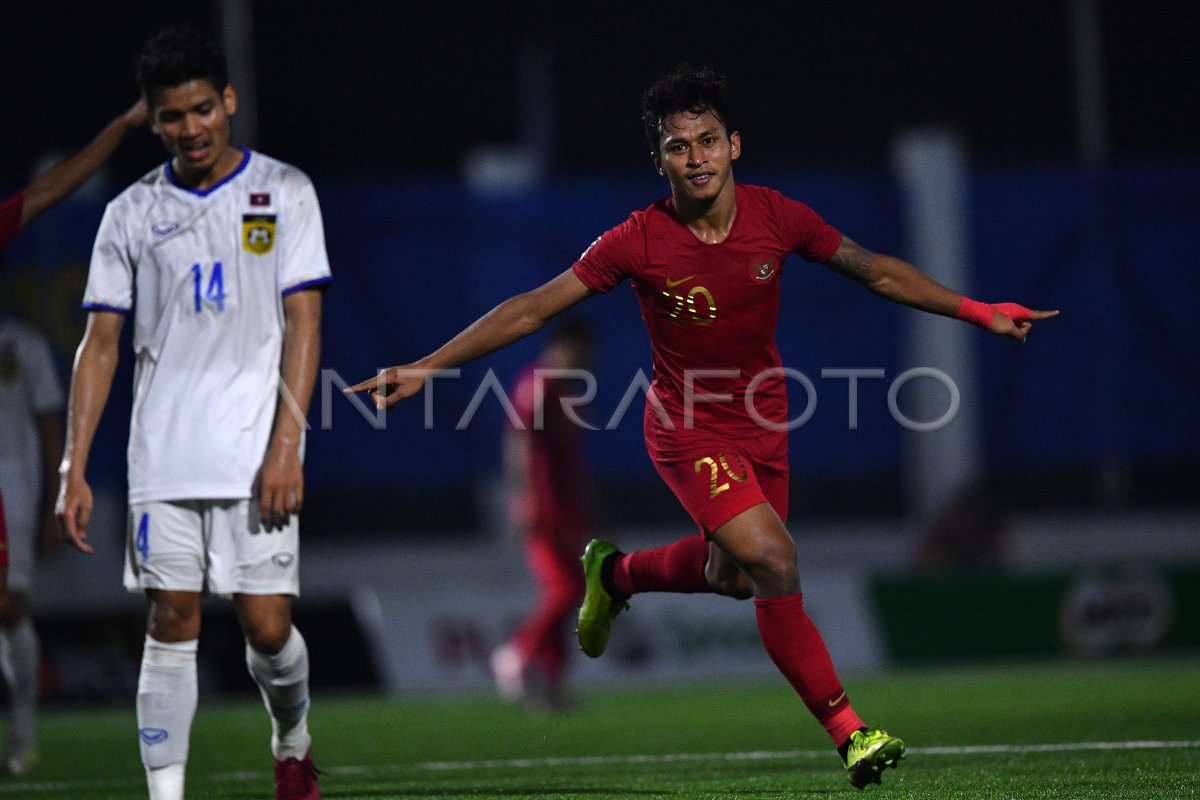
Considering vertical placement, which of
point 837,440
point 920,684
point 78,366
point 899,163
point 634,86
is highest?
point 634,86

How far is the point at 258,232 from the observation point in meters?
4.98

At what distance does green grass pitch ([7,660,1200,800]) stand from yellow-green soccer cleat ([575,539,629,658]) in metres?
0.49

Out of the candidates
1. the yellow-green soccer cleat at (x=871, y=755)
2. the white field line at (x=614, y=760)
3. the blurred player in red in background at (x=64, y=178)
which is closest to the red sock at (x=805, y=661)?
the yellow-green soccer cleat at (x=871, y=755)

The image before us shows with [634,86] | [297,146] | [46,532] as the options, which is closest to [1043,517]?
[634,86]

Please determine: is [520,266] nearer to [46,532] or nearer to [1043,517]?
[1043,517]

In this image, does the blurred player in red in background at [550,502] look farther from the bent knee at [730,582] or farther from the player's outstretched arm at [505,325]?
the player's outstretched arm at [505,325]

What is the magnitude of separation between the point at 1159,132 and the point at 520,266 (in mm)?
7588

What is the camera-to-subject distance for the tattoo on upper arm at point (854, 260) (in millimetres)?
5559

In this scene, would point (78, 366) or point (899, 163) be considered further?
point (899, 163)

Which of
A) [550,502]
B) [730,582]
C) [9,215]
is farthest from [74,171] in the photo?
[550,502]

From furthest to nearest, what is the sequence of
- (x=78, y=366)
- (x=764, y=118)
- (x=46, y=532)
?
(x=764, y=118) → (x=46, y=532) → (x=78, y=366)

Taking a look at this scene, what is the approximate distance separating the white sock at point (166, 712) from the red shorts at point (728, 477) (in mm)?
1620

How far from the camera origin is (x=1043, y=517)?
50.8 feet

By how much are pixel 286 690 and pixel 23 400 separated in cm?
363
